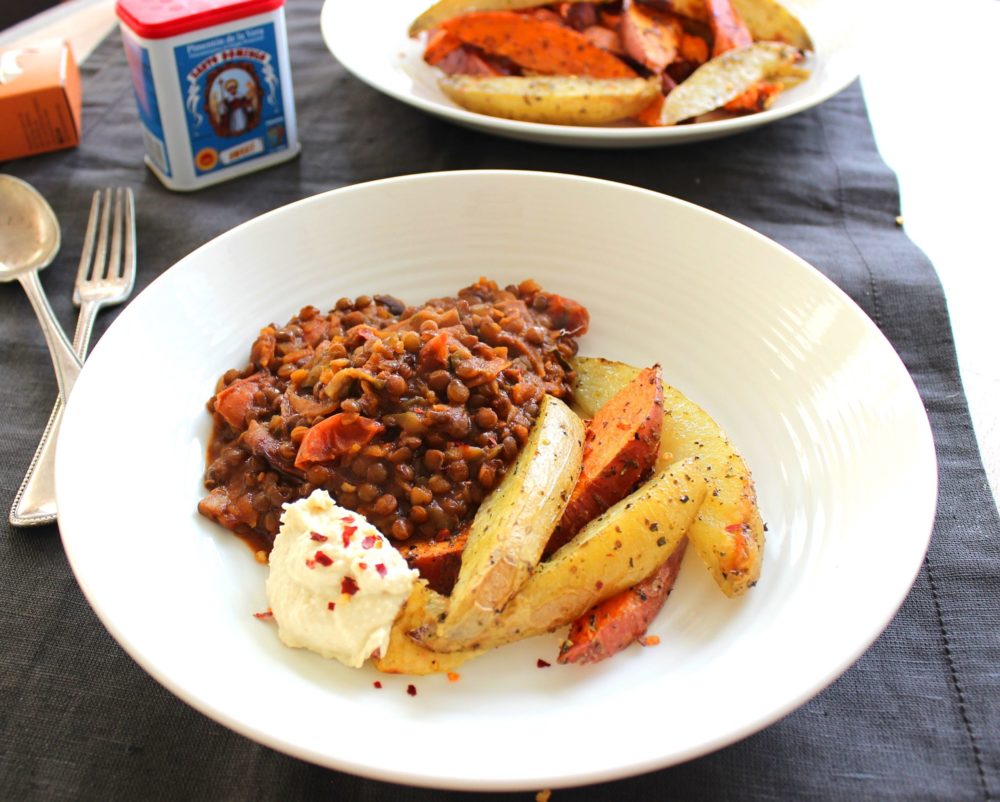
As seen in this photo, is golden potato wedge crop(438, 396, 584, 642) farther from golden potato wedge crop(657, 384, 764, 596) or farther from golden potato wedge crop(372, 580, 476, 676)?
golden potato wedge crop(657, 384, 764, 596)

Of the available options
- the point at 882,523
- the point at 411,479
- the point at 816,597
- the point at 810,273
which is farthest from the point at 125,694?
the point at 810,273

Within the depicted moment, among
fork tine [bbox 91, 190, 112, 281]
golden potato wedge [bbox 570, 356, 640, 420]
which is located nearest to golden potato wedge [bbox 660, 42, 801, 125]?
golden potato wedge [bbox 570, 356, 640, 420]

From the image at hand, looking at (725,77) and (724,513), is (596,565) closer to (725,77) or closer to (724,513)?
(724,513)

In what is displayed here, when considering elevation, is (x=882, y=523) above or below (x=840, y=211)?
above

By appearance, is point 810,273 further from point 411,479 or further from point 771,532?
point 411,479

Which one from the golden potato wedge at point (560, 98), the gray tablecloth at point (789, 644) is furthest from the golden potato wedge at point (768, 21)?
the golden potato wedge at point (560, 98)

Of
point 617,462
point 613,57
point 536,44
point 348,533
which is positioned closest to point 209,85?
point 536,44
